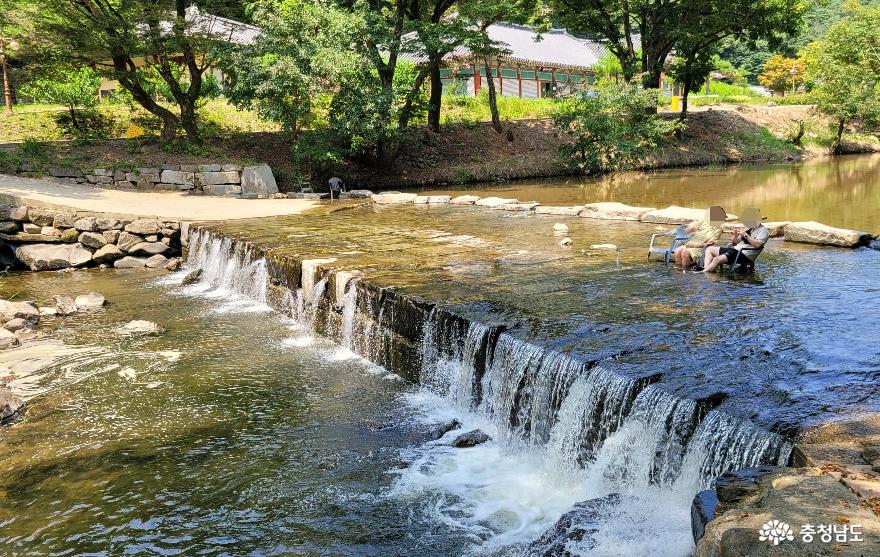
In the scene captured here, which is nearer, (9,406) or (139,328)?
(9,406)

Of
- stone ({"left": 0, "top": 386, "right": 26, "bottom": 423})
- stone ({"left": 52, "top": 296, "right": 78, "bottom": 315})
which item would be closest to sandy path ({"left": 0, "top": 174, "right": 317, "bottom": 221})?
stone ({"left": 52, "top": 296, "right": 78, "bottom": 315})

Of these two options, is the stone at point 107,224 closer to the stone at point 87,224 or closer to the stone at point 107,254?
the stone at point 87,224

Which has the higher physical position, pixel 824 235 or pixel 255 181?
pixel 255 181

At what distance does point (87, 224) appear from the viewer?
16734mm

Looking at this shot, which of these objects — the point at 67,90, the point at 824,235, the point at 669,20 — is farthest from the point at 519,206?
the point at 669,20

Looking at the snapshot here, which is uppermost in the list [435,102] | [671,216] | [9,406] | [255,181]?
[435,102]

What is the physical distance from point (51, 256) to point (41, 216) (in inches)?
42.8

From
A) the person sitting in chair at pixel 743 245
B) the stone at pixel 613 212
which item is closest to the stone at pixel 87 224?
the stone at pixel 613 212

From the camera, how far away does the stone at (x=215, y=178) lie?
21.8 m

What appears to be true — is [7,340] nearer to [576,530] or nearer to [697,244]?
[576,530]

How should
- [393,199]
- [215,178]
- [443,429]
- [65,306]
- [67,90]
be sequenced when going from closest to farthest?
[443,429], [65,306], [393,199], [215,178], [67,90]

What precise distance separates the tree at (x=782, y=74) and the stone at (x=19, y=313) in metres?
60.1

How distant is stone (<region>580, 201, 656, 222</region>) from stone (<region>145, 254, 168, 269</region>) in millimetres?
10172

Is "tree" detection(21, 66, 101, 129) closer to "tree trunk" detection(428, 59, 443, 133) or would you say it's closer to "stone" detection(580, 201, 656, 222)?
"tree trunk" detection(428, 59, 443, 133)
